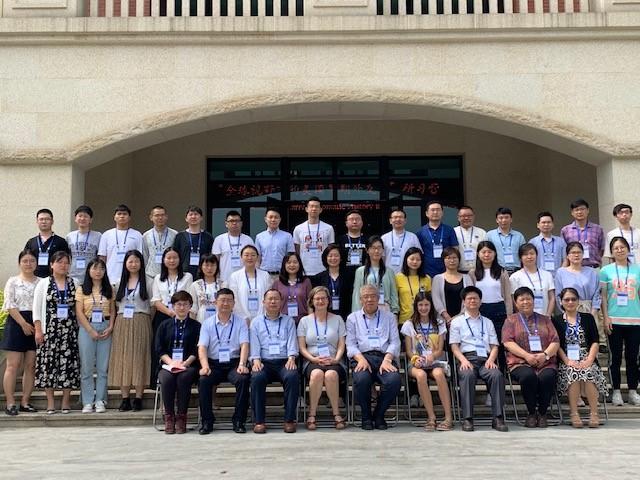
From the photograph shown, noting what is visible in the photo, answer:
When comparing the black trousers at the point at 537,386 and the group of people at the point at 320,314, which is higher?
the group of people at the point at 320,314

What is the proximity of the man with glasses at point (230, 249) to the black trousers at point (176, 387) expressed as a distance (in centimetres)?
142

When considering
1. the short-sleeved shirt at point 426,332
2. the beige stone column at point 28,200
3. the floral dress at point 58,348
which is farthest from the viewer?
the beige stone column at point 28,200

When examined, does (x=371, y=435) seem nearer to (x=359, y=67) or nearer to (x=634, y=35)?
(x=359, y=67)

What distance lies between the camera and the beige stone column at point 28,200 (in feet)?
29.3

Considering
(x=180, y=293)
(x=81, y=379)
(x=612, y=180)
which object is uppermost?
(x=612, y=180)

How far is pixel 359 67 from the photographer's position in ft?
30.0

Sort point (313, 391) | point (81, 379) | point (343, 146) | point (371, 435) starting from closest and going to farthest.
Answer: point (371, 435) → point (313, 391) → point (81, 379) → point (343, 146)

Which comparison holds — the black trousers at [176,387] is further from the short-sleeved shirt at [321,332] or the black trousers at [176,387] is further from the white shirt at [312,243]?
the white shirt at [312,243]

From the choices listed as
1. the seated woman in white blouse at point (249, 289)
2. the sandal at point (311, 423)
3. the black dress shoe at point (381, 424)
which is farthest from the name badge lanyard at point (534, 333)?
the seated woman in white blouse at point (249, 289)

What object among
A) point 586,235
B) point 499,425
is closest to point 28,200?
point 499,425

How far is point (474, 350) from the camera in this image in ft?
22.3

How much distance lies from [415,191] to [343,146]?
1.34 metres

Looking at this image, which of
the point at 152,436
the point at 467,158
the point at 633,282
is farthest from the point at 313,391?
the point at 467,158

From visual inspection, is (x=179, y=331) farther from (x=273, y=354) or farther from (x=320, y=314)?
(x=320, y=314)
